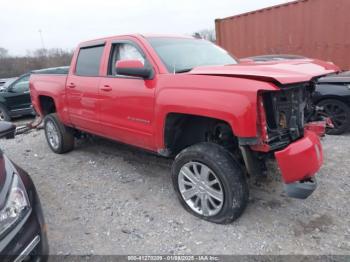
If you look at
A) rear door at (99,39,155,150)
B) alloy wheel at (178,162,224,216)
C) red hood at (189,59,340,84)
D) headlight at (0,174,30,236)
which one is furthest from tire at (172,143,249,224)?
headlight at (0,174,30,236)

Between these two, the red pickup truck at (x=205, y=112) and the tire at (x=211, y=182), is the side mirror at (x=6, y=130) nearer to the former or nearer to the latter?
the red pickup truck at (x=205, y=112)

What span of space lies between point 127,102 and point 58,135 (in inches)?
89.0

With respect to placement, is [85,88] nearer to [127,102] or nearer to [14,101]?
[127,102]

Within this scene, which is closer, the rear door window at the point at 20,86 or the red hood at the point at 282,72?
the red hood at the point at 282,72

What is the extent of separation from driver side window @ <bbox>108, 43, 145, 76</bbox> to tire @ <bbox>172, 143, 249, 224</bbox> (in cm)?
130

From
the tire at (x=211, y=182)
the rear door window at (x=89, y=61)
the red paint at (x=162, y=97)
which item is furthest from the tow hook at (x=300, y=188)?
the rear door window at (x=89, y=61)

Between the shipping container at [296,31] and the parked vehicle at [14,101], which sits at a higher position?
the shipping container at [296,31]

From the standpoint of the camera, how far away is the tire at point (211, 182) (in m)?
2.74

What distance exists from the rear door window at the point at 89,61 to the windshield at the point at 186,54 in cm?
97

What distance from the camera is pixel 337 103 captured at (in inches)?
204

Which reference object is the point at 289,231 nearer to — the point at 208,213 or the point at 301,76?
the point at 208,213

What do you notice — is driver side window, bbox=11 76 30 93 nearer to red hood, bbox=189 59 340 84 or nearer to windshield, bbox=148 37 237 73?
windshield, bbox=148 37 237 73

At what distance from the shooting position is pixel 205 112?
8.85ft

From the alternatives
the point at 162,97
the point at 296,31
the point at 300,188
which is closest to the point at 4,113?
the point at 162,97
